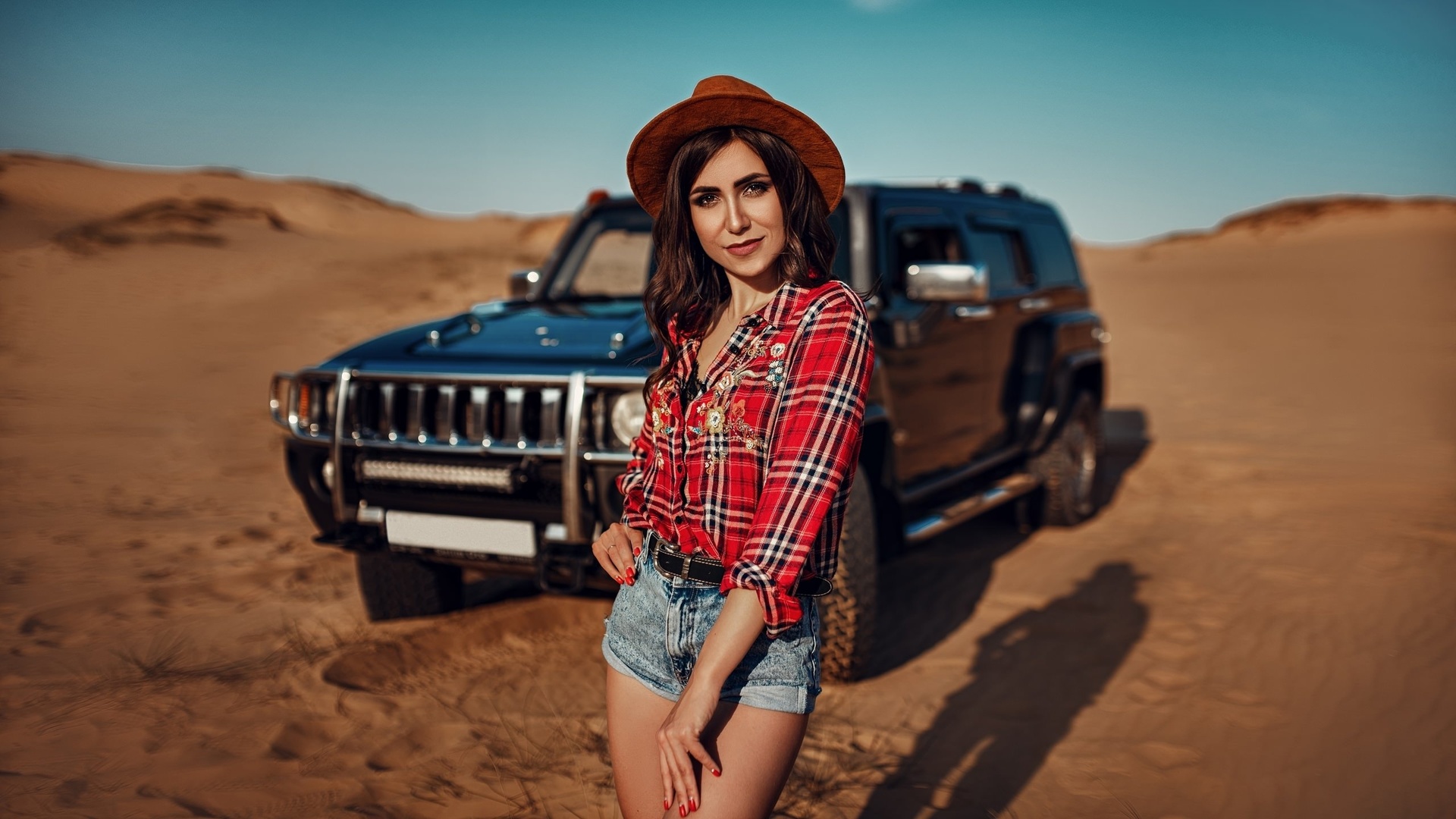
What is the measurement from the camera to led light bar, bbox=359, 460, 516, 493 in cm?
A: 357

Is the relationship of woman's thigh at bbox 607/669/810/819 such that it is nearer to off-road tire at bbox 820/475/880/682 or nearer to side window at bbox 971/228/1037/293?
off-road tire at bbox 820/475/880/682

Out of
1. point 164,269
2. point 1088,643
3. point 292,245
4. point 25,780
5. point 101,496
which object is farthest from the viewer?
point 292,245

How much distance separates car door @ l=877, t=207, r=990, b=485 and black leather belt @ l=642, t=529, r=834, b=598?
2.67 metres

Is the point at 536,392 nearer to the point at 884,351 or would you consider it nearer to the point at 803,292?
the point at 884,351

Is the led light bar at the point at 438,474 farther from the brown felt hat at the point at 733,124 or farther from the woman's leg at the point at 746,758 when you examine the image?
the woman's leg at the point at 746,758

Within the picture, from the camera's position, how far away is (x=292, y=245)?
1064 inches

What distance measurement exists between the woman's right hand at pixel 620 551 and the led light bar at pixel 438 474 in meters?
1.72

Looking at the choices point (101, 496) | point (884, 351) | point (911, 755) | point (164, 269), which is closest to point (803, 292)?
point (911, 755)

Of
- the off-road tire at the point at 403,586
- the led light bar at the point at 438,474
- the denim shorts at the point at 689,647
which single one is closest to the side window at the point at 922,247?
the led light bar at the point at 438,474

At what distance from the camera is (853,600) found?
3770 mm

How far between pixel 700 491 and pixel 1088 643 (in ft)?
11.6

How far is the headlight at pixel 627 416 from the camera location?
3430 millimetres

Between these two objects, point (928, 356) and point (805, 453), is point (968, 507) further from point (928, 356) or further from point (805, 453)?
point (805, 453)

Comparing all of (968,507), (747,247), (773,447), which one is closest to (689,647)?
(773,447)
